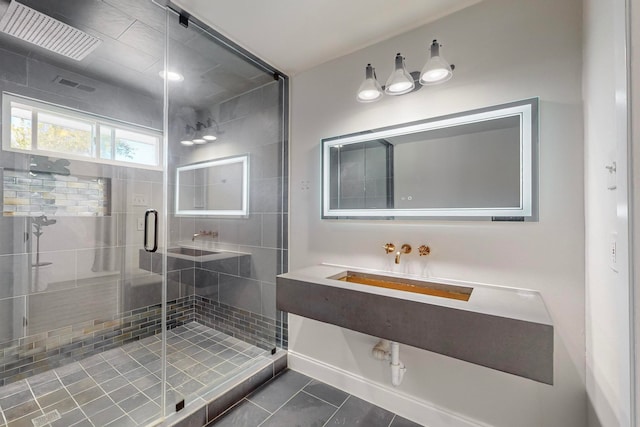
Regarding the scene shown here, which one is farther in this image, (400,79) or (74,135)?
(74,135)

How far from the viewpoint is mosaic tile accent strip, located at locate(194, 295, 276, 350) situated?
2295 millimetres

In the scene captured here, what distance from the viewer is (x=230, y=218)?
235 centimetres

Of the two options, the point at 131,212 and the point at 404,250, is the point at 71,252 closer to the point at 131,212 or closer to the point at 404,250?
the point at 131,212

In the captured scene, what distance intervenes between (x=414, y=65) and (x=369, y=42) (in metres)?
0.39

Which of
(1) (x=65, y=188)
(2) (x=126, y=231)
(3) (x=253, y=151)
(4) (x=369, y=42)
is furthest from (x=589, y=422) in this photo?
(1) (x=65, y=188)

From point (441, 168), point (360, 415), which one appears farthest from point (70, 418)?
point (441, 168)

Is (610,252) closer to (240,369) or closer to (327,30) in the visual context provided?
(327,30)

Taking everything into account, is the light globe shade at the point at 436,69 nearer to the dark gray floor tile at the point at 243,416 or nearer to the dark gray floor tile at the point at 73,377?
the dark gray floor tile at the point at 243,416

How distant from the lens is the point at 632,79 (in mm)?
655

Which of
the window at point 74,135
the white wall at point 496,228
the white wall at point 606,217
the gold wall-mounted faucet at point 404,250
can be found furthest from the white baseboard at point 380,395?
the window at point 74,135

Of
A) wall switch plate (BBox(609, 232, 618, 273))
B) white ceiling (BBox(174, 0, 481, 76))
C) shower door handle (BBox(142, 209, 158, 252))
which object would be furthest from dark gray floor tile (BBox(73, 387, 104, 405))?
wall switch plate (BBox(609, 232, 618, 273))

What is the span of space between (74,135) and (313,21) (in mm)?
2021

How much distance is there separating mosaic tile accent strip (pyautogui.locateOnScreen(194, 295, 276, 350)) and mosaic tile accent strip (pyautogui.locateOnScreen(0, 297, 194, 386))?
0.11 m

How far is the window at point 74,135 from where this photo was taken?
→ 181 cm
